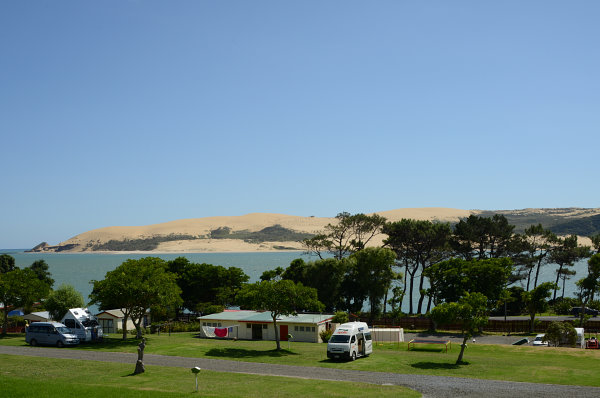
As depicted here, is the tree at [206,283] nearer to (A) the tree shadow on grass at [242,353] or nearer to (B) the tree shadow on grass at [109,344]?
(B) the tree shadow on grass at [109,344]

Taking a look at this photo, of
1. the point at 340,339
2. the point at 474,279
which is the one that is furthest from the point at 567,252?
the point at 340,339

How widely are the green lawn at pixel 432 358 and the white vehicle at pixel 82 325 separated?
1188mm

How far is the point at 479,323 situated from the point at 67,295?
41.9 m

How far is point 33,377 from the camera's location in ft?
84.4

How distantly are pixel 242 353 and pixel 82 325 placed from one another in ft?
48.7

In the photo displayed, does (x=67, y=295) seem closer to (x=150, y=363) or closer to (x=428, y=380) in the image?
(x=150, y=363)

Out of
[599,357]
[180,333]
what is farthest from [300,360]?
[180,333]

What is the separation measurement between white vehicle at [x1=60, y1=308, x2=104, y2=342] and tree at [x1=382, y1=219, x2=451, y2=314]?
1861 inches

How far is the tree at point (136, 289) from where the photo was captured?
42.7 meters

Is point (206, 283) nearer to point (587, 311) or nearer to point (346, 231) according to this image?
point (346, 231)

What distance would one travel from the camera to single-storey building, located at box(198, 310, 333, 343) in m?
47.3

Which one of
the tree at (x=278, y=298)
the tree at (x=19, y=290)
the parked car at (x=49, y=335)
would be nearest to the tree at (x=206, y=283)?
the tree at (x=19, y=290)

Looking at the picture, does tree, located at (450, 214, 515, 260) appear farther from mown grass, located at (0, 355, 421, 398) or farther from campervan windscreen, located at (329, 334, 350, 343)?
mown grass, located at (0, 355, 421, 398)

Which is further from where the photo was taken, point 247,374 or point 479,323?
point 479,323
